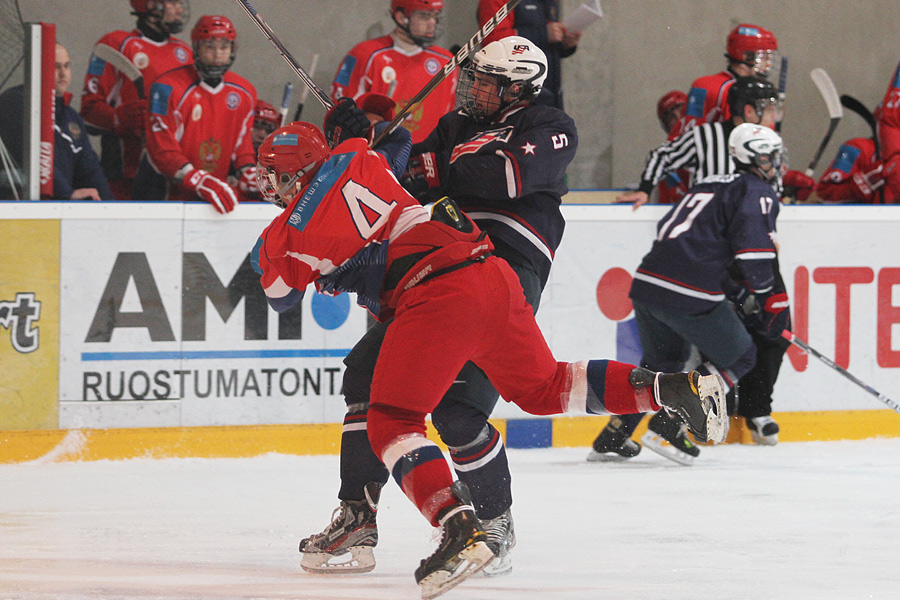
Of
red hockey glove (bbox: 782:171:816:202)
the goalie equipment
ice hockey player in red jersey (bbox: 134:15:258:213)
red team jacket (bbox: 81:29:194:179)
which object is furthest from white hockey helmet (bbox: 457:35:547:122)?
red hockey glove (bbox: 782:171:816:202)

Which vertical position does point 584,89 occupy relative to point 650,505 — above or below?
above

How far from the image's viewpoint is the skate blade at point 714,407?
249 centimetres

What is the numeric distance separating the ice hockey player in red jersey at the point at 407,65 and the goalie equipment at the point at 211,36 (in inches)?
22.0

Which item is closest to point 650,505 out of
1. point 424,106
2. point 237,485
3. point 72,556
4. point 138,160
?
point 237,485

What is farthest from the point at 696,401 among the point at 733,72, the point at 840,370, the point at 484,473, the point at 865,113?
the point at 865,113

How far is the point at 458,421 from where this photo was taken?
267 cm

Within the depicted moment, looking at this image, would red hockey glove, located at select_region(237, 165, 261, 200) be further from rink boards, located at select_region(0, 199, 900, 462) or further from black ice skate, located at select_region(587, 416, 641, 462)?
black ice skate, located at select_region(587, 416, 641, 462)

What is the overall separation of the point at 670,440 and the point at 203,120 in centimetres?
252

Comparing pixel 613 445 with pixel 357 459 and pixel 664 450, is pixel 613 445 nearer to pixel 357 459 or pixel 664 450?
pixel 664 450

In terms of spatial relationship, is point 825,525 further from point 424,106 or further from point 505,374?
point 424,106

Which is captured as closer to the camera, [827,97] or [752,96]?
[752,96]

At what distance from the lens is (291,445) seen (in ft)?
14.4

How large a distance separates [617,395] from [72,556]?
144cm

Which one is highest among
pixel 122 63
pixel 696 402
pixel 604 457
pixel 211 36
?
pixel 211 36
